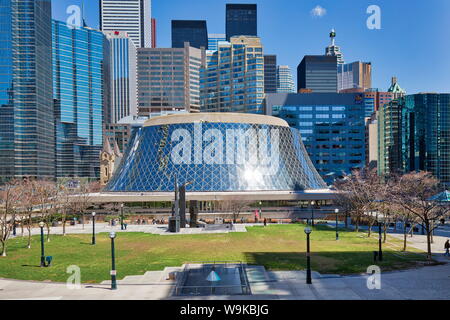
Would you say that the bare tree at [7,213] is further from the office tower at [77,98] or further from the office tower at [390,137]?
the office tower at [77,98]

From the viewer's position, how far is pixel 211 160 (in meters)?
65.8

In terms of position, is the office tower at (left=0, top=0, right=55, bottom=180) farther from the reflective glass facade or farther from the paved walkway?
the paved walkway

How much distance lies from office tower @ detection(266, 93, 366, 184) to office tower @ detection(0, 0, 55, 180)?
101183 mm

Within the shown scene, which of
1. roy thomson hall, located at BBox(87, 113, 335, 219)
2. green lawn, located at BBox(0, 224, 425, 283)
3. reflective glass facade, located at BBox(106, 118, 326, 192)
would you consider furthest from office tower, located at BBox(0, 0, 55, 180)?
green lawn, located at BBox(0, 224, 425, 283)

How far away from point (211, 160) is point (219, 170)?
262 cm

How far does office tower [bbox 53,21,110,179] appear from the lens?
585ft

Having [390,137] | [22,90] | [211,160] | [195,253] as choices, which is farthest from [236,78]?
[195,253]

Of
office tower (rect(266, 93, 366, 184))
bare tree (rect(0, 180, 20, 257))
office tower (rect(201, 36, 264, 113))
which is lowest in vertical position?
bare tree (rect(0, 180, 20, 257))

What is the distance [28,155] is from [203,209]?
12101 centimetres

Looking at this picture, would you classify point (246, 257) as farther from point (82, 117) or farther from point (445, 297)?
point (82, 117)

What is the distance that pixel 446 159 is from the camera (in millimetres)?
123812
